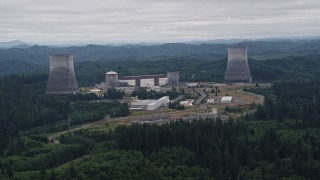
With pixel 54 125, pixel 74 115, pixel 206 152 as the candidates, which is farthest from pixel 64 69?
pixel 206 152

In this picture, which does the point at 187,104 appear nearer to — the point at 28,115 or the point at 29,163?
the point at 28,115

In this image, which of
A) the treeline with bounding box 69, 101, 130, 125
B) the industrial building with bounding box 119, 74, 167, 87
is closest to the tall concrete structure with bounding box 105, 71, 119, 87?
the industrial building with bounding box 119, 74, 167, 87

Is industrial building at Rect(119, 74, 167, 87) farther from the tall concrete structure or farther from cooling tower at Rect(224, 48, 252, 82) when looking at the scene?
cooling tower at Rect(224, 48, 252, 82)

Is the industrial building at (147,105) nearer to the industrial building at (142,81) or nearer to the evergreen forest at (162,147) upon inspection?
the evergreen forest at (162,147)

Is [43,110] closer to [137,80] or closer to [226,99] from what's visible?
[226,99]

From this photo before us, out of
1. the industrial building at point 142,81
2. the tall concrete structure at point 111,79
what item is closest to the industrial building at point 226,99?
the industrial building at point 142,81

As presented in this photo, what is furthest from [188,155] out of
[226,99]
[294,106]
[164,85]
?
[164,85]
